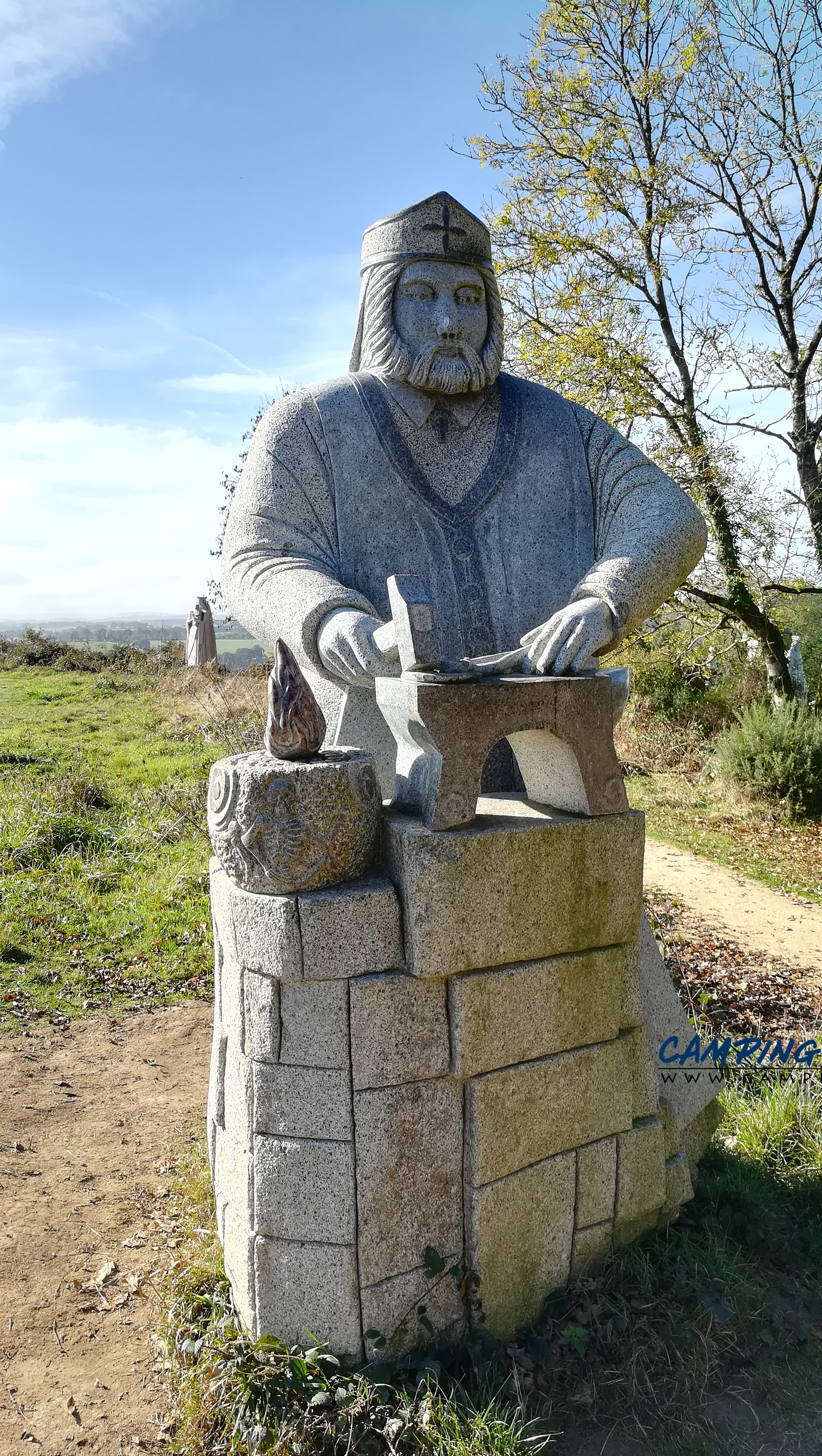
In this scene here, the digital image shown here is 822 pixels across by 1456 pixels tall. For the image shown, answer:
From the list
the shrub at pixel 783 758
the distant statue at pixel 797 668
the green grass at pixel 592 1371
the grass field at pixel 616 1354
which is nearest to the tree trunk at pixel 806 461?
the distant statue at pixel 797 668

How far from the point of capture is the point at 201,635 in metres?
17.7

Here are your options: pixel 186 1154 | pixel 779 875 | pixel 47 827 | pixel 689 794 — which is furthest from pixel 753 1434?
pixel 689 794

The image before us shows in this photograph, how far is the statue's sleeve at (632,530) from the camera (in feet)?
7.93

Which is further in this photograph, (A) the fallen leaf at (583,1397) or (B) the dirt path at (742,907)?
(B) the dirt path at (742,907)

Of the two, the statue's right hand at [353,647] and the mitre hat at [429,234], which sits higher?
the mitre hat at [429,234]

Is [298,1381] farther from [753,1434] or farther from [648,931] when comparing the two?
[648,931]

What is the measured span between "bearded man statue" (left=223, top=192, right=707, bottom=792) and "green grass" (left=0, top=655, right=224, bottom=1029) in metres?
3.33

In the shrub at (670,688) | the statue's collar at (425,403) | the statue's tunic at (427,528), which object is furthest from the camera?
the shrub at (670,688)

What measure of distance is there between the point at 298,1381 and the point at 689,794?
838 cm

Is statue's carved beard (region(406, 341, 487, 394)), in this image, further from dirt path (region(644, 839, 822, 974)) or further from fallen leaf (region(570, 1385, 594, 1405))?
dirt path (region(644, 839, 822, 974))

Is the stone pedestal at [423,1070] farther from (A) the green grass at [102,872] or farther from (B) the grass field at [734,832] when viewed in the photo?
(B) the grass field at [734,832]

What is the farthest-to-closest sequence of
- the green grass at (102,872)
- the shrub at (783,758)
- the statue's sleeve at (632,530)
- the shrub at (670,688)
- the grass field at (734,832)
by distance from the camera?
1. the shrub at (670,688)
2. the shrub at (783,758)
3. the grass field at (734,832)
4. the green grass at (102,872)
5. the statue's sleeve at (632,530)

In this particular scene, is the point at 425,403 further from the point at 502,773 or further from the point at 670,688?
the point at 670,688

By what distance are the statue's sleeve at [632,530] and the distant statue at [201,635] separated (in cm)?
1498
